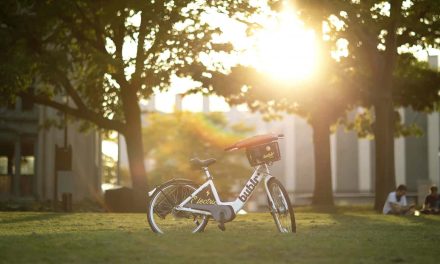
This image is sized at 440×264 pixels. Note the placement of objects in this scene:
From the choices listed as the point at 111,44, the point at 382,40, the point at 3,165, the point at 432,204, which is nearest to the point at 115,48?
the point at 111,44

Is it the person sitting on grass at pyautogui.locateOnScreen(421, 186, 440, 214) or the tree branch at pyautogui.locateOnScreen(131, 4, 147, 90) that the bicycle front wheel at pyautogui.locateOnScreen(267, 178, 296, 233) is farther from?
the person sitting on grass at pyautogui.locateOnScreen(421, 186, 440, 214)

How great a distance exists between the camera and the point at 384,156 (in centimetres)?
2864

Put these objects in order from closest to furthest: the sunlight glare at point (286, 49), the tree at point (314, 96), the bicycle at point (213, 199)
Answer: the bicycle at point (213, 199) → the sunlight glare at point (286, 49) → the tree at point (314, 96)

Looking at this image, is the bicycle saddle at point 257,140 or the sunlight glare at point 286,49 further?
the sunlight glare at point 286,49

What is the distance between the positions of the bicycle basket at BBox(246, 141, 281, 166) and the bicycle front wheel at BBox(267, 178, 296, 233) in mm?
266

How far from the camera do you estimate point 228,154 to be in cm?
7975

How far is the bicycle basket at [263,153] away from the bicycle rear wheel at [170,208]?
0.83 m

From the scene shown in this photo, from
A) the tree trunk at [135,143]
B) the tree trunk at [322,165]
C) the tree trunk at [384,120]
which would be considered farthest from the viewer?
the tree trunk at [322,165]

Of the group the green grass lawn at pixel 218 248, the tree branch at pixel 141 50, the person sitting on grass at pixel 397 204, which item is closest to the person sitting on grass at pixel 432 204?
the person sitting on grass at pixel 397 204

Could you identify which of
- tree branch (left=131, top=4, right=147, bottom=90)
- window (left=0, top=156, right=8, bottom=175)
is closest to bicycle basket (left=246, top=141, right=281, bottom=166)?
tree branch (left=131, top=4, right=147, bottom=90)

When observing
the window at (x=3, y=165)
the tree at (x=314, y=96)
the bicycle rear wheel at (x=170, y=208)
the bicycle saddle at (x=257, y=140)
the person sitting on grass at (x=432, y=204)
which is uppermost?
the tree at (x=314, y=96)

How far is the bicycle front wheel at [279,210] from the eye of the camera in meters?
11.0

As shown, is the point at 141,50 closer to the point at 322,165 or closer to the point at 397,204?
the point at 397,204

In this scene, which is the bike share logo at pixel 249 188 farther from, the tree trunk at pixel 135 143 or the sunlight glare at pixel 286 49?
the tree trunk at pixel 135 143
